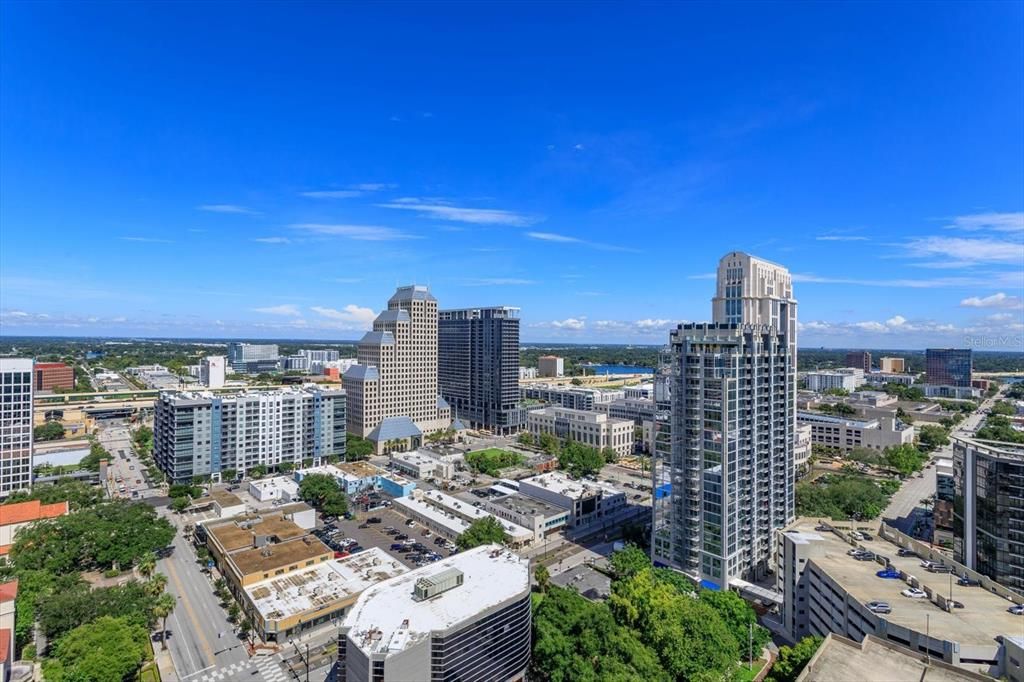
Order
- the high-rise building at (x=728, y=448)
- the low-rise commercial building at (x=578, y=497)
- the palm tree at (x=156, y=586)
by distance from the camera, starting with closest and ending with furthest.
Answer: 1. the palm tree at (x=156, y=586)
2. the high-rise building at (x=728, y=448)
3. the low-rise commercial building at (x=578, y=497)

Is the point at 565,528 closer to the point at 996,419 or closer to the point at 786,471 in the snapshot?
the point at 786,471

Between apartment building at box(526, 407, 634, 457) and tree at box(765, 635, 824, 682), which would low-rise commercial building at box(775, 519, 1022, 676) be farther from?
apartment building at box(526, 407, 634, 457)

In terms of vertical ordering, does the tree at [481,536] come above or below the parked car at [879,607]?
below

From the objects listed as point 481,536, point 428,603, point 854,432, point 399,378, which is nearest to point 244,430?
point 399,378

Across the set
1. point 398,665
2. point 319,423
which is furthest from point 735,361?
point 319,423

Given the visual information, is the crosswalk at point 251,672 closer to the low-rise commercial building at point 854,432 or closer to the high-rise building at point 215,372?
the low-rise commercial building at point 854,432

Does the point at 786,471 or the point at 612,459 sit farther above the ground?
the point at 786,471

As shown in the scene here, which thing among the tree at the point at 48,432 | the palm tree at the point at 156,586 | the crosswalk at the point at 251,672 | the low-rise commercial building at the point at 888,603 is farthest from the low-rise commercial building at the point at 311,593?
the tree at the point at 48,432
